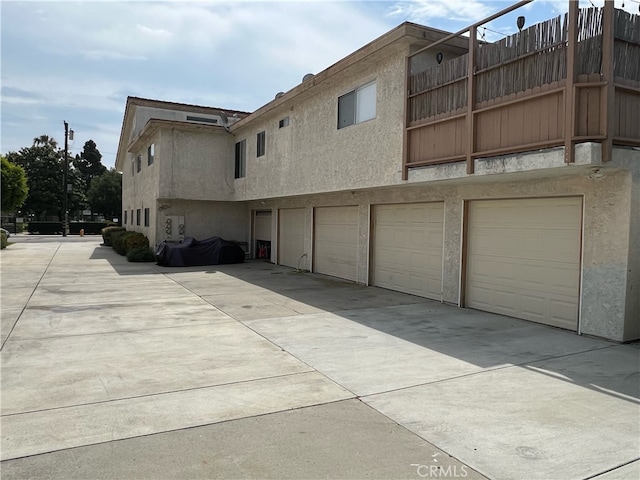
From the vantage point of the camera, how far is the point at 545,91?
691 cm

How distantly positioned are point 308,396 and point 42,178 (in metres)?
59.5

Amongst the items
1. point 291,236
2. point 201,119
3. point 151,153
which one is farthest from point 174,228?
point 201,119

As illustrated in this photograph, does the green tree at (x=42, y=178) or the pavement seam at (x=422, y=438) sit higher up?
the green tree at (x=42, y=178)

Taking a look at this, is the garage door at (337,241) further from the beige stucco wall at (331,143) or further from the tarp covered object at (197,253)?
the tarp covered object at (197,253)

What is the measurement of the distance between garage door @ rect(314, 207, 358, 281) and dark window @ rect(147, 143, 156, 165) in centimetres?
912

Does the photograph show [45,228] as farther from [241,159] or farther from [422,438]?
[422,438]

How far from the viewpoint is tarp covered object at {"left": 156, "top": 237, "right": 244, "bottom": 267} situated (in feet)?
58.7

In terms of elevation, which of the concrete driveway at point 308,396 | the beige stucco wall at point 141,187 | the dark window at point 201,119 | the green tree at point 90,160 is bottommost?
the concrete driveway at point 308,396

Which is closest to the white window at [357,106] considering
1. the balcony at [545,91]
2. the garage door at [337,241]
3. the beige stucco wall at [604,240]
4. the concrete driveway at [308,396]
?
the balcony at [545,91]

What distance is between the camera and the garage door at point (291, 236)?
17.9m

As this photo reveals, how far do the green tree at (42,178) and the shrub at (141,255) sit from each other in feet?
138

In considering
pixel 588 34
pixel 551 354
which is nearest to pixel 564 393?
pixel 551 354

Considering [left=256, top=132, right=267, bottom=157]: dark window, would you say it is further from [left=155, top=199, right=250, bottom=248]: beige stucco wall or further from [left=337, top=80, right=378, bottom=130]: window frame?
[left=337, top=80, right=378, bottom=130]: window frame
